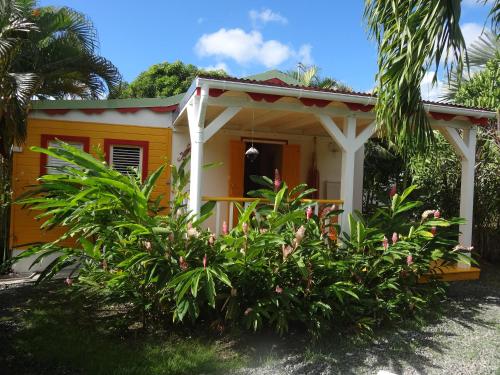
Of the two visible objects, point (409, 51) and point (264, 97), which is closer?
point (409, 51)

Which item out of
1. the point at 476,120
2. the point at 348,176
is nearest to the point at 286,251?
the point at 348,176

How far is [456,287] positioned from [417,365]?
9.72 feet

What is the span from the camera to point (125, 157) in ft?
26.1

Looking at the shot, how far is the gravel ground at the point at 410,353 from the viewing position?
3873 millimetres

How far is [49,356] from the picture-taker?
397cm

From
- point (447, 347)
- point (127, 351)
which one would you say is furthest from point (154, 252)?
point (447, 347)

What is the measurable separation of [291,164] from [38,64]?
534cm

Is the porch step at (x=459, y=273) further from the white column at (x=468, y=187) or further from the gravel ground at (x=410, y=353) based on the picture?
the gravel ground at (x=410, y=353)

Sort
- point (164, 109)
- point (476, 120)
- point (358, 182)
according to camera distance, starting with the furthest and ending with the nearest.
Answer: point (358, 182) → point (164, 109) → point (476, 120)

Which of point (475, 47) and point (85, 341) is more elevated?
point (475, 47)

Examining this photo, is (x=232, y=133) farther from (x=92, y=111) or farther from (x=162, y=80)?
(x=162, y=80)

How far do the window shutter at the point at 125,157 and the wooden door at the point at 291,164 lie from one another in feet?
10.1

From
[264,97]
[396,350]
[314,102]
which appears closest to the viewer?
[396,350]

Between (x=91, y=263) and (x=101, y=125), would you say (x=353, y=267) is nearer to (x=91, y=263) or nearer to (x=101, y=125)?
(x=91, y=263)
